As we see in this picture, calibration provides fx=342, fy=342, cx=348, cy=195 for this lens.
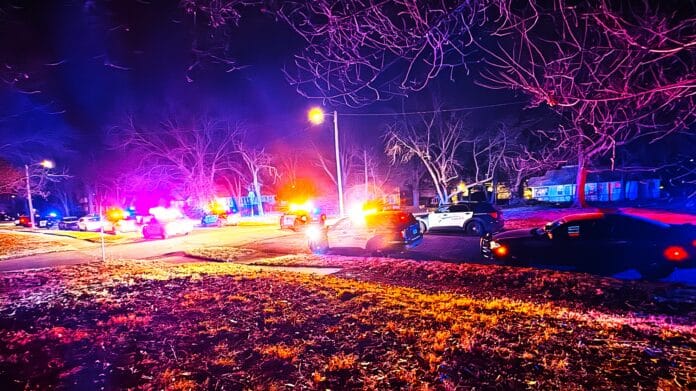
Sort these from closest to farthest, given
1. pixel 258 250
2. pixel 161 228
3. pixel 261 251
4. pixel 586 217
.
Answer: pixel 586 217 → pixel 261 251 → pixel 258 250 → pixel 161 228

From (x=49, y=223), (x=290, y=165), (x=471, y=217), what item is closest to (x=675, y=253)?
(x=471, y=217)

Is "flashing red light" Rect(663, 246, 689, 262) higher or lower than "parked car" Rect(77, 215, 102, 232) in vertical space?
lower

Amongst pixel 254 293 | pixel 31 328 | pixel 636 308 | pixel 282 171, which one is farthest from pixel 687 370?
pixel 282 171

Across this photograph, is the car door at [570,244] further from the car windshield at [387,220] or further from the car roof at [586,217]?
the car windshield at [387,220]

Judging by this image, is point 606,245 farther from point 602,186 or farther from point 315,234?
point 602,186

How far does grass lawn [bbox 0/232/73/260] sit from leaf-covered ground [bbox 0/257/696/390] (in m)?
12.0

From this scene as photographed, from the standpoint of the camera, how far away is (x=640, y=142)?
122 feet

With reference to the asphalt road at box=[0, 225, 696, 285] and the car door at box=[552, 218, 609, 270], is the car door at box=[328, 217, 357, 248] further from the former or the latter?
the car door at box=[552, 218, 609, 270]

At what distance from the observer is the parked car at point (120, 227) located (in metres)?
25.4

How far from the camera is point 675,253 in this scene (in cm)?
680

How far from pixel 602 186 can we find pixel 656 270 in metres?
44.0

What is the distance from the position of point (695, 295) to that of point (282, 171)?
4299 centimetres

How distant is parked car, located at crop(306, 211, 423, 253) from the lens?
1059 cm

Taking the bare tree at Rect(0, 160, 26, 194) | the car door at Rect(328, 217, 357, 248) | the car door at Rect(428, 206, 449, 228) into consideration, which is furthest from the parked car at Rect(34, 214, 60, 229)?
the car door at Rect(428, 206, 449, 228)
